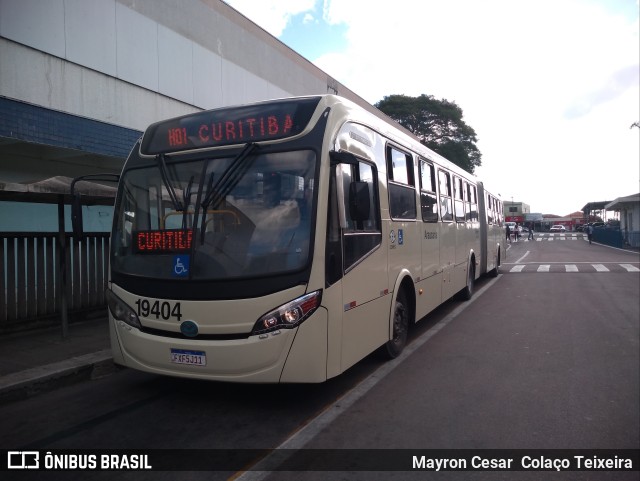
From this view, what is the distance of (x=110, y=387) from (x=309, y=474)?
10.2 feet

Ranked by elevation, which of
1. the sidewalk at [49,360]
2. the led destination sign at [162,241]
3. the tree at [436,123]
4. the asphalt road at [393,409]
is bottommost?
the asphalt road at [393,409]

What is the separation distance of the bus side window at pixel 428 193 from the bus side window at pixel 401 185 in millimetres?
495

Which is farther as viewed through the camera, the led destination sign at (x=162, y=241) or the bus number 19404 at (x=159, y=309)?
the led destination sign at (x=162, y=241)

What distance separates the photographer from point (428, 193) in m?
7.88

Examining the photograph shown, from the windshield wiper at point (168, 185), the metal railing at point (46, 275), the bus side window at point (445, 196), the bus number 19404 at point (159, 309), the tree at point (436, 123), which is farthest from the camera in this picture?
the tree at point (436, 123)

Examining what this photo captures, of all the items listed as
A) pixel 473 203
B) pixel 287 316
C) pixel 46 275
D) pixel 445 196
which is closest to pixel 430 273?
pixel 445 196

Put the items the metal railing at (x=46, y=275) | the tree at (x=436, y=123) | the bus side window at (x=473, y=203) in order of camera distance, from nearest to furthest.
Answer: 1. the metal railing at (x=46, y=275)
2. the bus side window at (x=473, y=203)
3. the tree at (x=436, y=123)

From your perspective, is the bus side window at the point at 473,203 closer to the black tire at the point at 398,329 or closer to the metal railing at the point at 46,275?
the black tire at the point at 398,329

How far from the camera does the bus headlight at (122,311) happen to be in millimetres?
4703

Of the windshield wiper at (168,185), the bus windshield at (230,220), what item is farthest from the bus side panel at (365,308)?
the windshield wiper at (168,185)

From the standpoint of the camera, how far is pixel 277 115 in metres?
4.73

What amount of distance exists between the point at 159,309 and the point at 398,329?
3.18 m

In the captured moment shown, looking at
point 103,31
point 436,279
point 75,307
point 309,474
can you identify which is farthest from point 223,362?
point 103,31

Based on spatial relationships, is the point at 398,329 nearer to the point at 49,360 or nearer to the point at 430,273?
the point at 430,273
